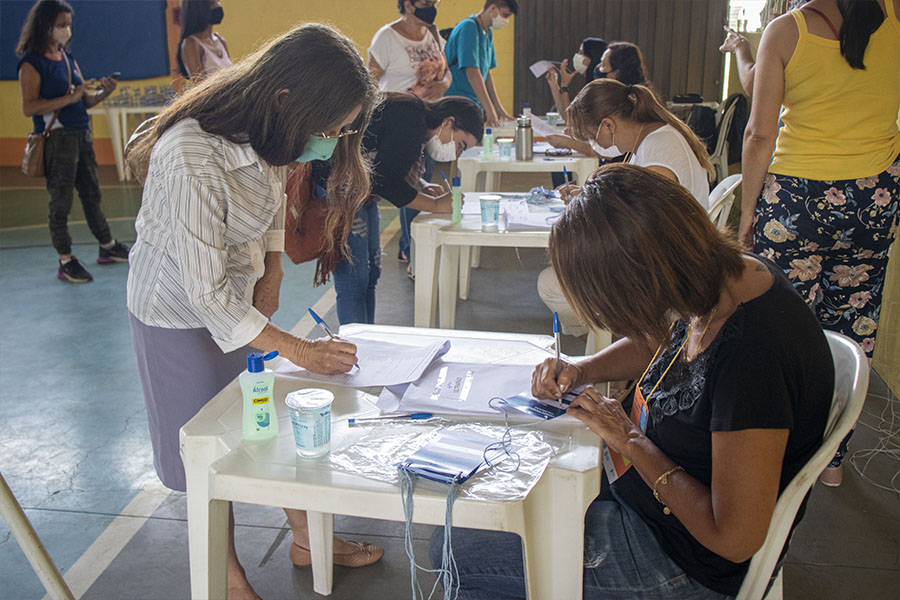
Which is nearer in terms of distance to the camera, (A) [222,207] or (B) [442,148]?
(A) [222,207]

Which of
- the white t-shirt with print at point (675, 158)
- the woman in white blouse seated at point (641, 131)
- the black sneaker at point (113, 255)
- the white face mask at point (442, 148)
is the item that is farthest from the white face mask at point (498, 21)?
the black sneaker at point (113, 255)

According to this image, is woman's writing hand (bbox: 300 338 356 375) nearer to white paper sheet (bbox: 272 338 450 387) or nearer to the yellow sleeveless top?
white paper sheet (bbox: 272 338 450 387)

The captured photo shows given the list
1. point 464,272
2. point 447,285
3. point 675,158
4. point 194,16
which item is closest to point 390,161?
Result: point 447,285

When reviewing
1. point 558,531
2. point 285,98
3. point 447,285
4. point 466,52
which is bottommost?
point 447,285

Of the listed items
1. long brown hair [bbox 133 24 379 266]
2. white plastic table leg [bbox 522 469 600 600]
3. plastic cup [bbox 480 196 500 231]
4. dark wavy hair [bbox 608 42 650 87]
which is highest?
dark wavy hair [bbox 608 42 650 87]

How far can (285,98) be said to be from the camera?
141cm

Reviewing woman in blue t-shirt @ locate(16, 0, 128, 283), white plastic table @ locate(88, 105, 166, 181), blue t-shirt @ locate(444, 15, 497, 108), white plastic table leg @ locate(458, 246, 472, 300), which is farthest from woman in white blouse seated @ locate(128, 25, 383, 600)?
white plastic table @ locate(88, 105, 166, 181)

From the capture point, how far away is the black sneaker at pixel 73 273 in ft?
14.6

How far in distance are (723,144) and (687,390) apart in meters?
4.75

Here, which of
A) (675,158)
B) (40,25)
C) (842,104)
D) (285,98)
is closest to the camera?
(285,98)

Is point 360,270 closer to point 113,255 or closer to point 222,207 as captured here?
point 222,207

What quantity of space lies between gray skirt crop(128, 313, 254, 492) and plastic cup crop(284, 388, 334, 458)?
45cm

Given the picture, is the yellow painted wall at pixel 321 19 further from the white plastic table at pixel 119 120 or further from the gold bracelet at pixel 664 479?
the gold bracelet at pixel 664 479

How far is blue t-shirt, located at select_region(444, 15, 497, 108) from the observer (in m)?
4.89
